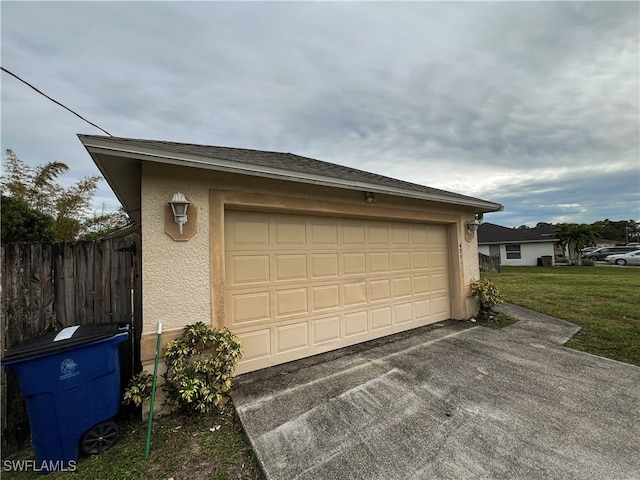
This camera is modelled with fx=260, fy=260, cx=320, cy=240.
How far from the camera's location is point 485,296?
6.16 metres

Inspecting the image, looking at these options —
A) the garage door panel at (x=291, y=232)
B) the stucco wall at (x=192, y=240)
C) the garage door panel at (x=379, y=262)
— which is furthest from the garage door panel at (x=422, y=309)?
the stucco wall at (x=192, y=240)

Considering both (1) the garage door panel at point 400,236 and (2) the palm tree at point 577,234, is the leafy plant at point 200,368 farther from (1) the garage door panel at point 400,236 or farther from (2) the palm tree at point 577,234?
(2) the palm tree at point 577,234

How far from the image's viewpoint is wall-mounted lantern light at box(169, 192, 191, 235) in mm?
2953

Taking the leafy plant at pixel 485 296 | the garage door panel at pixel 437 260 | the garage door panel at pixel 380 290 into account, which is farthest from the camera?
the leafy plant at pixel 485 296

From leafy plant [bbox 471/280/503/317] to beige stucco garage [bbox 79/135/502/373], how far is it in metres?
0.22

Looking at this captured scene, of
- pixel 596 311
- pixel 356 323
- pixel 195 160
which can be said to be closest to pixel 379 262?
pixel 356 323

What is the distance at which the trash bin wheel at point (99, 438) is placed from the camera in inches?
93.5

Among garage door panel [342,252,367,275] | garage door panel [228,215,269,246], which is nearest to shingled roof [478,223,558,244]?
garage door panel [342,252,367,275]

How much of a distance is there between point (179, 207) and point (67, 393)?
6.41 feet

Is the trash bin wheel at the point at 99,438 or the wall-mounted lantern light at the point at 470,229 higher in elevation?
the wall-mounted lantern light at the point at 470,229

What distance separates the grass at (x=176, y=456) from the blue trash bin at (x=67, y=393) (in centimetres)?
15

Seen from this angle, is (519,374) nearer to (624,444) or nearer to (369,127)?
(624,444)

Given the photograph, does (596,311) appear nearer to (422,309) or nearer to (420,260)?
(422,309)

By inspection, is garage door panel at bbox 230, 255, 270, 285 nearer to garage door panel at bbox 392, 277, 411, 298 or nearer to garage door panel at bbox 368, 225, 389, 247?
garage door panel at bbox 368, 225, 389, 247
